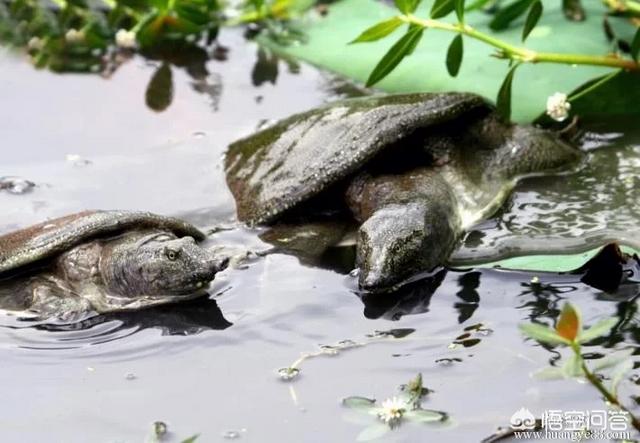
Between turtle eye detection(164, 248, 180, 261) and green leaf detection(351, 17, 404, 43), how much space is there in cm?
100

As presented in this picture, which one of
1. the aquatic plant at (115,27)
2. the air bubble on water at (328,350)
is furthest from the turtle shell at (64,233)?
the aquatic plant at (115,27)

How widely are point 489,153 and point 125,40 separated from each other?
208 centimetres

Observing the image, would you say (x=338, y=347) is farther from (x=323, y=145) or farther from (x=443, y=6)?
(x=443, y=6)

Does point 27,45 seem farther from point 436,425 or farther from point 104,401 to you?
point 436,425

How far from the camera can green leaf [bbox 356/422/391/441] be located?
2.30 m

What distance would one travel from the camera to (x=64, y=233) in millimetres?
3002

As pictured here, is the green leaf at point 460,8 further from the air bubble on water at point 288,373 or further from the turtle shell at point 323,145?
the air bubble on water at point 288,373

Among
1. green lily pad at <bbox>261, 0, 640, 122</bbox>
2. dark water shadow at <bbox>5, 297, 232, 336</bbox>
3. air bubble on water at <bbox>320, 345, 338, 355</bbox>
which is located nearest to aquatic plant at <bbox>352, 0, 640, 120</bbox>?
green lily pad at <bbox>261, 0, 640, 122</bbox>

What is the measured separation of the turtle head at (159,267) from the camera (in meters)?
2.93

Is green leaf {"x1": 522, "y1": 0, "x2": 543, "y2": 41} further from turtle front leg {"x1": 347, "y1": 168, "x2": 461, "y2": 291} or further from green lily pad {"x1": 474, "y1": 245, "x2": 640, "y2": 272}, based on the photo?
green lily pad {"x1": 474, "y1": 245, "x2": 640, "y2": 272}

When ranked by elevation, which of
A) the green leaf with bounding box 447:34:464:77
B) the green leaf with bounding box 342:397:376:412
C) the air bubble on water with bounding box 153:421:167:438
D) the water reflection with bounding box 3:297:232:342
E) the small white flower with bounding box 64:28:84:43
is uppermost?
the green leaf with bounding box 447:34:464:77

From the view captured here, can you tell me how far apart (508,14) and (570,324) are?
239 centimetres

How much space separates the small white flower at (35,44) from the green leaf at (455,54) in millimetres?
2328

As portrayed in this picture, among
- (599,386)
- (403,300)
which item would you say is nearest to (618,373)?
(599,386)
